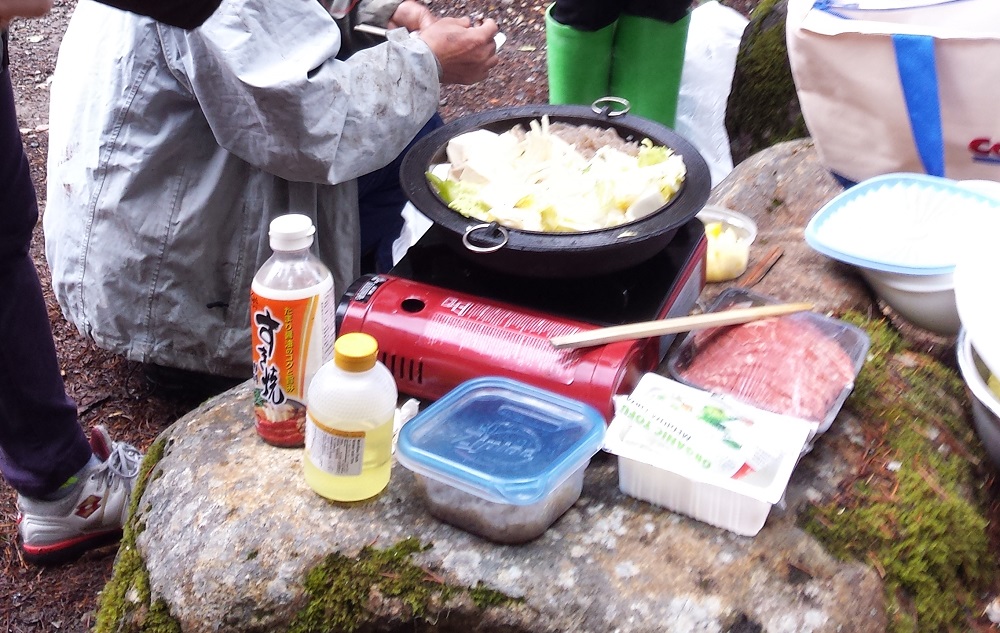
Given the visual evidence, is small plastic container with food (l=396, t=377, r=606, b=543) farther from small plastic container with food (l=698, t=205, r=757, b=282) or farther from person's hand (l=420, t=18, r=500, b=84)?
person's hand (l=420, t=18, r=500, b=84)

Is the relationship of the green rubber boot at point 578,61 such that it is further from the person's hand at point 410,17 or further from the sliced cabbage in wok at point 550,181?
the sliced cabbage in wok at point 550,181

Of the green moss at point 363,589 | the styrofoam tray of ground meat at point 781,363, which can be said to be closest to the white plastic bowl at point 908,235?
the styrofoam tray of ground meat at point 781,363

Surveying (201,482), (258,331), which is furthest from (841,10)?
(201,482)

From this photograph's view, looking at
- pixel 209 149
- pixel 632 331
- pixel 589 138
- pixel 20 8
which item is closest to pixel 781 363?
pixel 632 331

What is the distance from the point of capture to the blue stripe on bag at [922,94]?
7.86ft

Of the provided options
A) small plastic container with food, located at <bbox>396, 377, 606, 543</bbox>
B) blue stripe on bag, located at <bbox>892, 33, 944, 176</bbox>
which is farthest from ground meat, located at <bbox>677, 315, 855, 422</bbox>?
blue stripe on bag, located at <bbox>892, 33, 944, 176</bbox>

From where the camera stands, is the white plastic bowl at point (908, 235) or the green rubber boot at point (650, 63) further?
the green rubber boot at point (650, 63)

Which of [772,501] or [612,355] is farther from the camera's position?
[612,355]

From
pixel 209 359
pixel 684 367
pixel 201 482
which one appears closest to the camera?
pixel 201 482

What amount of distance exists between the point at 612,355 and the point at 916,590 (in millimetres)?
726

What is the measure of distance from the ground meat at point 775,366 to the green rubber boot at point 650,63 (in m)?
2.19

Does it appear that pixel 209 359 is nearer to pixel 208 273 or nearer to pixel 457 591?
pixel 208 273

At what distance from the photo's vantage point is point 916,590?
1639 millimetres

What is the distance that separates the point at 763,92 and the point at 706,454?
3094 mm
